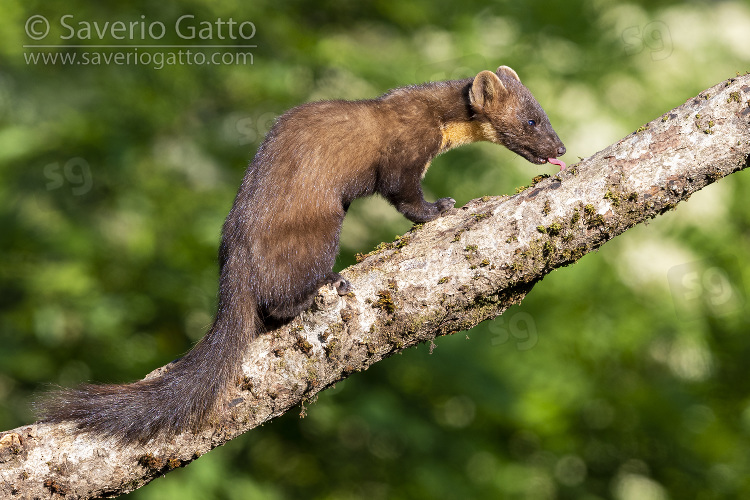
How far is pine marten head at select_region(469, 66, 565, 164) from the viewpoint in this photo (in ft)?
19.2

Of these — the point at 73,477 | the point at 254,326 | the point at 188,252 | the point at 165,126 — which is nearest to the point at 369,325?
the point at 254,326

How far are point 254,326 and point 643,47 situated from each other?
802 cm

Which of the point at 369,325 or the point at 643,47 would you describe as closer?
the point at 369,325

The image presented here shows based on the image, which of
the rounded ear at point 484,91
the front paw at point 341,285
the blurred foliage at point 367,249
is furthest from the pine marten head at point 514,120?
the blurred foliage at point 367,249

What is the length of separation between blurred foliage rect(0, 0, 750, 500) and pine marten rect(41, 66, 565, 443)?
2585 mm

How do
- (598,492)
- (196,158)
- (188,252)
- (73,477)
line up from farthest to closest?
(598,492) < (196,158) < (188,252) < (73,477)

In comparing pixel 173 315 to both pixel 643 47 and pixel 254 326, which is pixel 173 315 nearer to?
pixel 254 326

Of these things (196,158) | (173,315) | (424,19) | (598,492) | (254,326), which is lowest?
(598,492)

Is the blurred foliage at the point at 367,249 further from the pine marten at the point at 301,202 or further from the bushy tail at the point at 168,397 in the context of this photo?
the bushy tail at the point at 168,397

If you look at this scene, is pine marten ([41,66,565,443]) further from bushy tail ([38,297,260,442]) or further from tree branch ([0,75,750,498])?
tree branch ([0,75,750,498])

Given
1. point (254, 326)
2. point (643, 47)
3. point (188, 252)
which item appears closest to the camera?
point (254, 326)

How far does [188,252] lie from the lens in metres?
8.16

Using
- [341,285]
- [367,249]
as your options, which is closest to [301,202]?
[341,285]

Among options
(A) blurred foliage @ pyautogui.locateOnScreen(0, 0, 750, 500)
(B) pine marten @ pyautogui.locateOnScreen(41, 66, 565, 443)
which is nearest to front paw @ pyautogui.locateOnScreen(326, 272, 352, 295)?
(B) pine marten @ pyautogui.locateOnScreen(41, 66, 565, 443)
